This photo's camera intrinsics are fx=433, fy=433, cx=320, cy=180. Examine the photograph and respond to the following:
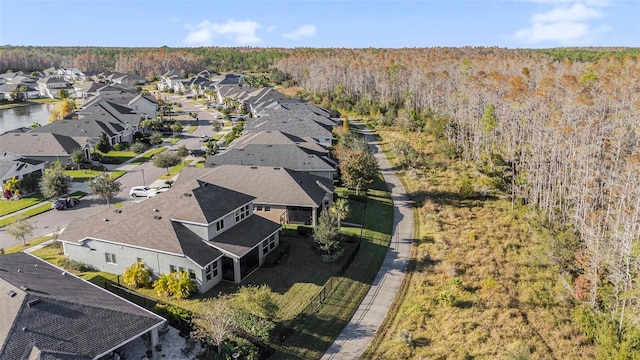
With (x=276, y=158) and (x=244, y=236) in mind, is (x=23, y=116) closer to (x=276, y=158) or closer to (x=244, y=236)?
(x=276, y=158)

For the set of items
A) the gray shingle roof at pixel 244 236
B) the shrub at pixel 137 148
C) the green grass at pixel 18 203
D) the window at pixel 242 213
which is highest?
the shrub at pixel 137 148

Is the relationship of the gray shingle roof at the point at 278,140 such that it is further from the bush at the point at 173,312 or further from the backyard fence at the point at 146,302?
the bush at the point at 173,312

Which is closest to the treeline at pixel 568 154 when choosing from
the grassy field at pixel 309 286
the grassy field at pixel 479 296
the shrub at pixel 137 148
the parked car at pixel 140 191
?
the grassy field at pixel 479 296

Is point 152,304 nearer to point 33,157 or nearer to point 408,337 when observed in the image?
point 408,337

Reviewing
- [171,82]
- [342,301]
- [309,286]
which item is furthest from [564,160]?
[171,82]

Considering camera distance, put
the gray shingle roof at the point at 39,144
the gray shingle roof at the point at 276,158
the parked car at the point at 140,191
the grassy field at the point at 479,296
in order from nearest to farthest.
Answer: the grassy field at the point at 479,296
the parked car at the point at 140,191
the gray shingle roof at the point at 276,158
the gray shingle roof at the point at 39,144

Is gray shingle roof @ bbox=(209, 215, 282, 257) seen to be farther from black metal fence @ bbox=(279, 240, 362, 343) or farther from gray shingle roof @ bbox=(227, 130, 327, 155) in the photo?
gray shingle roof @ bbox=(227, 130, 327, 155)
